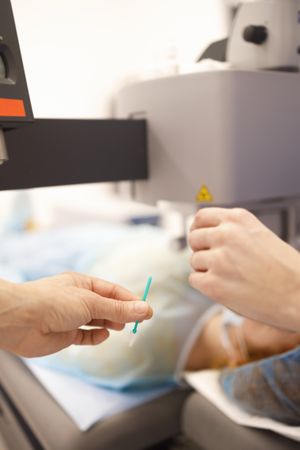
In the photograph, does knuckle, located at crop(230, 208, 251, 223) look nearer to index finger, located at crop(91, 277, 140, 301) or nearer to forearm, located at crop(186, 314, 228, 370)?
index finger, located at crop(91, 277, 140, 301)

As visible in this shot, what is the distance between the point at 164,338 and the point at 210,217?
72 cm

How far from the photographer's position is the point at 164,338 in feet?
3.99

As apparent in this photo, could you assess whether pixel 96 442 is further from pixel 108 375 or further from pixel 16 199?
pixel 16 199

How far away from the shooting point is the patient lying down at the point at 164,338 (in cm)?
114

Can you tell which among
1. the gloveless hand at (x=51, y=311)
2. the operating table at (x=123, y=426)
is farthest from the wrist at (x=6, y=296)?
the operating table at (x=123, y=426)

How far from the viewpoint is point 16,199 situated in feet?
7.55

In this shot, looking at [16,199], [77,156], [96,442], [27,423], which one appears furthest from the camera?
[16,199]

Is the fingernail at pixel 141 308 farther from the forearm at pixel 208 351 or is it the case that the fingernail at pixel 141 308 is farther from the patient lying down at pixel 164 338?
the forearm at pixel 208 351

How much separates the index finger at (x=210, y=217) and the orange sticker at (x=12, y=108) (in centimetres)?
27

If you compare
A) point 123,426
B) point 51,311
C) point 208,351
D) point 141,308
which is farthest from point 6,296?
point 208,351

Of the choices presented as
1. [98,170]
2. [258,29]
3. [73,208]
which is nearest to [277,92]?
[258,29]

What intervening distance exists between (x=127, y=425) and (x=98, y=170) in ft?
2.28

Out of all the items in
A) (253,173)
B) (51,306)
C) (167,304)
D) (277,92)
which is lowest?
(167,304)

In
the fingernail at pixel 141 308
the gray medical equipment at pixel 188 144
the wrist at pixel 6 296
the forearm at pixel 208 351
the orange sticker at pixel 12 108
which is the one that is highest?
Result: the orange sticker at pixel 12 108
